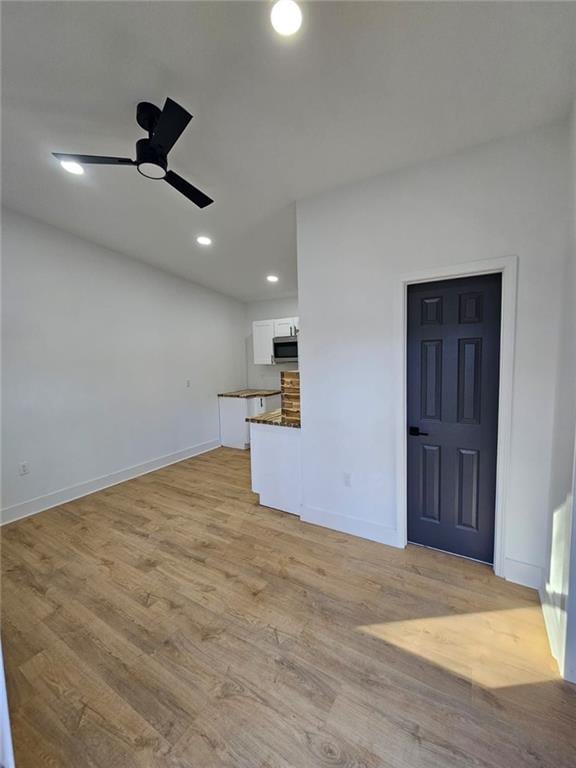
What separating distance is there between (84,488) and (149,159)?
3.43 meters

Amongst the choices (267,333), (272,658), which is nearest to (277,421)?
(272,658)

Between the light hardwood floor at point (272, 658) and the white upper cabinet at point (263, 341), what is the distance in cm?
347

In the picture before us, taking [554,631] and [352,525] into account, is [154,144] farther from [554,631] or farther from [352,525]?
[554,631]

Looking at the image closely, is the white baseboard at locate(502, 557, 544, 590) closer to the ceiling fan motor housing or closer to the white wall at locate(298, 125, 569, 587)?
the white wall at locate(298, 125, 569, 587)

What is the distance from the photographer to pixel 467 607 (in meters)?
1.74

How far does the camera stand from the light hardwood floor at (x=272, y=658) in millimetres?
1133

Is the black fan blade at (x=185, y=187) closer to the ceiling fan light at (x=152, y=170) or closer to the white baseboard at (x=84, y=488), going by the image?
the ceiling fan light at (x=152, y=170)

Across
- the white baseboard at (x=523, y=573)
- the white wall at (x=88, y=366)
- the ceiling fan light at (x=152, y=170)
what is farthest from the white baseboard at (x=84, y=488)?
the white baseboard at (x=523, y=573)

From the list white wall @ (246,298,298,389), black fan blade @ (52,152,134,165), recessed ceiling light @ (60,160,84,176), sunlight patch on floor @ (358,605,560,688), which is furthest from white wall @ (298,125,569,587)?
white wall @ (246,298,298,389)

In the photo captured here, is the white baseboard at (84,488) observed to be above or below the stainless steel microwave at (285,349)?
below

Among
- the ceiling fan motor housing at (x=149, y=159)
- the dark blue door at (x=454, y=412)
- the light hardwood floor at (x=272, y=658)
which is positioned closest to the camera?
the light hardwood floor at (x=272, y=658)

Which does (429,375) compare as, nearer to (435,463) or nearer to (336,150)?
(435,463)

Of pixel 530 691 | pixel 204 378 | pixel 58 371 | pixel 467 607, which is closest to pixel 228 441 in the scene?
pixel 204 378

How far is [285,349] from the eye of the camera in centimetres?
523
